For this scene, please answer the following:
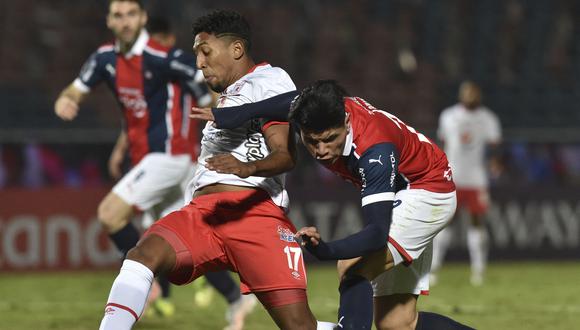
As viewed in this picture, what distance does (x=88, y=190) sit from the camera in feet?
44.6

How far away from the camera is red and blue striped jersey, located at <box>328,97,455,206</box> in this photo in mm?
5027

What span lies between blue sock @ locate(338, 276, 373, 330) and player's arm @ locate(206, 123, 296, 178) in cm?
69

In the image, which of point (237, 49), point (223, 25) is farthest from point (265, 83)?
point (223, 25)

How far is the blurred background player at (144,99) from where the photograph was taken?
810cm

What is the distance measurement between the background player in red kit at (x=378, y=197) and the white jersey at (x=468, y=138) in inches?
313

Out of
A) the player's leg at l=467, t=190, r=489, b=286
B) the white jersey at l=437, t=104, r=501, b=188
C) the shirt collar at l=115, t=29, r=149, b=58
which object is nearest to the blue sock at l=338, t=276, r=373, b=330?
the shirt collar at l=115, t=29, r=149, b=58

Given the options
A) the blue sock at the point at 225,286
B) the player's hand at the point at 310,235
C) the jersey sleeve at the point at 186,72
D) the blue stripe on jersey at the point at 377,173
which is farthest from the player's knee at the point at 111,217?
the player's hand at the point at 310,235

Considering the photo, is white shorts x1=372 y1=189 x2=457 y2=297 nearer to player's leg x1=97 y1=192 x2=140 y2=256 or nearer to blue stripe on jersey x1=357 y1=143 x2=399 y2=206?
blue stripe on jersey x1=357 y1=143 x2=399 y2=206

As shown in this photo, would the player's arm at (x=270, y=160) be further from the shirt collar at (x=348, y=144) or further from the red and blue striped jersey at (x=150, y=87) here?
the red and blue striped jersey at (x=150, y=87)

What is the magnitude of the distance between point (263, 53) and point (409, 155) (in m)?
12.8

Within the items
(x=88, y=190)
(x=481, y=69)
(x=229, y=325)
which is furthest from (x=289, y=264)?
(x=481, y=69)

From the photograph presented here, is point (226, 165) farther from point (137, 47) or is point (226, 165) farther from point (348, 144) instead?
point (137, 47)

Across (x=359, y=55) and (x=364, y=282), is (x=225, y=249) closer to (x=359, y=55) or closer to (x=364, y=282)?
(x=364, y=282)

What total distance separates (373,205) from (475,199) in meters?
8.84
